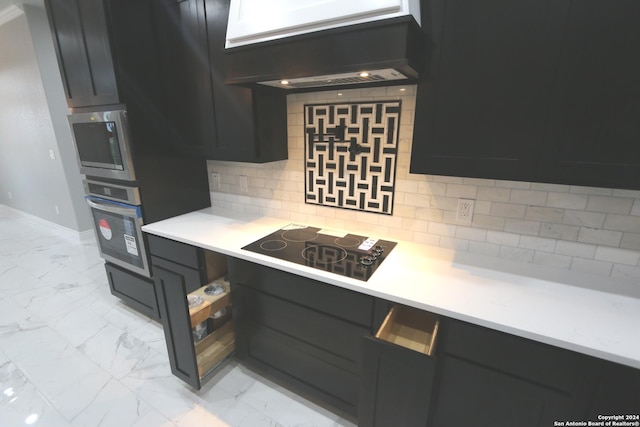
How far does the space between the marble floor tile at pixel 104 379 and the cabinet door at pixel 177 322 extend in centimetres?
19

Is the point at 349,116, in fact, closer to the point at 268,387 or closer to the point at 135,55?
the point at 135,55

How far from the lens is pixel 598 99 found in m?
0.98

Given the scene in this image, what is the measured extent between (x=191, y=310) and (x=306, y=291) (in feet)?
2.42

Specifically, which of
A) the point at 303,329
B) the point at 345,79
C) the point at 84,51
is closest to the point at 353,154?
the point at 345,79

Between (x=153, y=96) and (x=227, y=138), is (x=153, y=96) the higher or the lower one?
the higher one

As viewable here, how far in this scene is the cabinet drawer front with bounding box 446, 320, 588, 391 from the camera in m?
0.97

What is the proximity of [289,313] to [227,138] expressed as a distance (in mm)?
1144

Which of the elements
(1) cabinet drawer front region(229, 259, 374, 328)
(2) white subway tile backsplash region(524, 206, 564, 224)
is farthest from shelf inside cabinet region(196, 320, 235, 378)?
(2) white subway tile backsplash region(524, 206, 564, 224)

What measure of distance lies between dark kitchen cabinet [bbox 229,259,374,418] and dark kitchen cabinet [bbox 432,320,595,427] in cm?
38

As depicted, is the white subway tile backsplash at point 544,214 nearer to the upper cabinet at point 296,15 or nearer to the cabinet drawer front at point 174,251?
the upper cabinet at point 296,15

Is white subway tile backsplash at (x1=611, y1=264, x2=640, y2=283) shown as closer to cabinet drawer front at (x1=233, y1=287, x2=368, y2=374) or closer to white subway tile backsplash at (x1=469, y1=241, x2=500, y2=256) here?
white subway tile backsplash at (x1=469, y1=241, x2=500, y2=256)

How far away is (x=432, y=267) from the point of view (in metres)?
1.43

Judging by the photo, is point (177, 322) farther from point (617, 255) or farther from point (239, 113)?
point (617, 255)

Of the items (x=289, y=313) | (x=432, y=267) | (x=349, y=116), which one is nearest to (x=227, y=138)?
(x=349, y=116)
